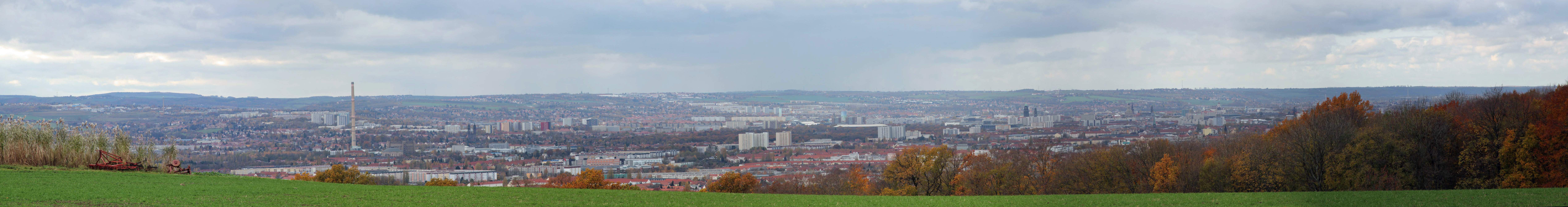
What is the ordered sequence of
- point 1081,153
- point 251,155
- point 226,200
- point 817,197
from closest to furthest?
point 226,200, point 817,197, point 1081,153, point 251,155

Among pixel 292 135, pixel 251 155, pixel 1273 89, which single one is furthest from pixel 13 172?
pixel 1273 89

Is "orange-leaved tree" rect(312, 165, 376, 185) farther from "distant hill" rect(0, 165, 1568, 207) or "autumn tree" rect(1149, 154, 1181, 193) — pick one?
"autumn tree" rect(1149, 154, 1181, 193)

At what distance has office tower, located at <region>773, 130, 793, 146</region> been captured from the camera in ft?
362

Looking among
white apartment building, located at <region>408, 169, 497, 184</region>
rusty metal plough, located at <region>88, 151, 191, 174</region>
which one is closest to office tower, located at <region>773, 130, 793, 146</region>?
white apartment building, located at <region>408, 169, 497, 184</region>

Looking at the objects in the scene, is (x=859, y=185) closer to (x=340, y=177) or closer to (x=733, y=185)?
(x=733, y=185)

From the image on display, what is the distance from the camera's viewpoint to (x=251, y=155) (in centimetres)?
8281

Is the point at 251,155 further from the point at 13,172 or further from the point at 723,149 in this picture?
the point at 13,172

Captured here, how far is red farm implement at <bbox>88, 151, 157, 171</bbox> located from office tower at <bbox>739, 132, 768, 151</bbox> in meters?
81.9

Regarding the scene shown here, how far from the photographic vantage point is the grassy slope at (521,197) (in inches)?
604

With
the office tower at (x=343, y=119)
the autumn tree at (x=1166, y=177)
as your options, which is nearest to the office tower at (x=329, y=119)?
the office tower at (x=343, y=119)

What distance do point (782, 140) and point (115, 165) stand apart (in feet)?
300

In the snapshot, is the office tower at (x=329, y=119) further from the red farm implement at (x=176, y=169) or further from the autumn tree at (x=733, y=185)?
the red farm implement at (x=176, y=169)

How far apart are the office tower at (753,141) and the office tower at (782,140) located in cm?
110

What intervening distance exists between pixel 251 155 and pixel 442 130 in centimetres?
4570
